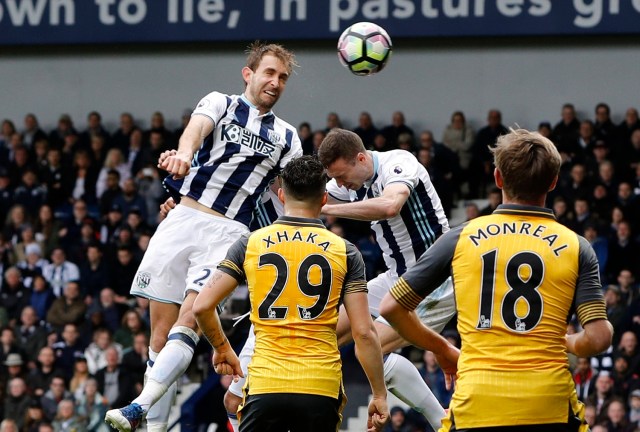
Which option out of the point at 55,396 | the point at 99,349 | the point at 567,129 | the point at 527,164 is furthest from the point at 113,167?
the point at 527,164

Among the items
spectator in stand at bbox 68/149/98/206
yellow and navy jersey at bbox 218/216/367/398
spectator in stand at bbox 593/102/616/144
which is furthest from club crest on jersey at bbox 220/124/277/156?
spectator in stand at bbox 68/149/98/206

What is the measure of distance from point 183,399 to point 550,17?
859 cm

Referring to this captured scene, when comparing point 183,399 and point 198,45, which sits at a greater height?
point 198,45

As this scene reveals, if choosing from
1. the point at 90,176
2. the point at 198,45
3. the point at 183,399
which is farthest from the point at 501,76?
the point at 183,399

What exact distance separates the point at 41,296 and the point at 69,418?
278 centimetres

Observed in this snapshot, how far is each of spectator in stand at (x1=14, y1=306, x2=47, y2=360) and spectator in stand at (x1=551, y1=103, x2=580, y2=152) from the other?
7894mm

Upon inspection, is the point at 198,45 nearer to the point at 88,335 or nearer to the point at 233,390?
the point at 88,335

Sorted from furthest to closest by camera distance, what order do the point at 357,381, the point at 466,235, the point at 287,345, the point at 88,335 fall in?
the point at 88,335
the point at 357,381
the point at 287,345
the point at 466,235

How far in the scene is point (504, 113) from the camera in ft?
67.1

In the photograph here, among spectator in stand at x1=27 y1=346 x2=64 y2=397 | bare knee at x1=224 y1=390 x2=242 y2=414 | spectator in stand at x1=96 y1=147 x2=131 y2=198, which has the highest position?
spectator in stand at x1=96 y1=147 x2=131 y2=198

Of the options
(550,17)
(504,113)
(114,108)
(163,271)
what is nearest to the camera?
(163,271)

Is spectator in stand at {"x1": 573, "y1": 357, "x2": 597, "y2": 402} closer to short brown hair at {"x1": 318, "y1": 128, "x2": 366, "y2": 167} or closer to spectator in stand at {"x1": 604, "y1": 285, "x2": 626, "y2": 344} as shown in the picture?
spectator in stand at {"x1": 604, "y1": 285, "x2": 626, "y2": 344}

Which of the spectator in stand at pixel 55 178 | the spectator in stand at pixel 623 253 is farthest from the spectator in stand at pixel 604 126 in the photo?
the spectator in stand at pixel 55 178

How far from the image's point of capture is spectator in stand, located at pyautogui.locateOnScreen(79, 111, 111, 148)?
2073 centimetres
